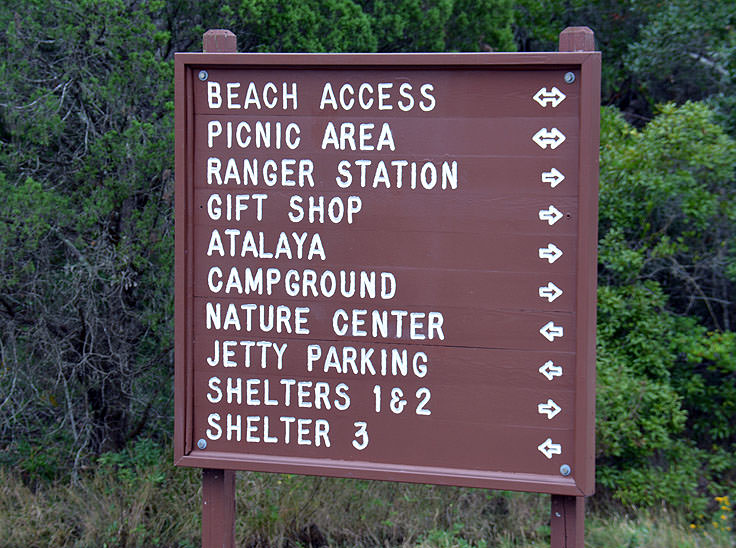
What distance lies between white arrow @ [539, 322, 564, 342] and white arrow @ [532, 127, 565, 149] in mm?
658

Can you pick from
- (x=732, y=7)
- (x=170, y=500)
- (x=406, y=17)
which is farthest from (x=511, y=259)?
(x=732, y=7)

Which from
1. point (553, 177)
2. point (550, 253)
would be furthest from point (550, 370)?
point (553, 177)

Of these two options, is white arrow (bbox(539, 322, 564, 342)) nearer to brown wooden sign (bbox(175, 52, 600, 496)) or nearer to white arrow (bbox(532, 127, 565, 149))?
brown wooden sign (bbox(175, 52, 600, 496))

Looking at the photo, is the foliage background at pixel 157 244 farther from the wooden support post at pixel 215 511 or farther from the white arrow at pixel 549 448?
the white arrow at pixel 549 448

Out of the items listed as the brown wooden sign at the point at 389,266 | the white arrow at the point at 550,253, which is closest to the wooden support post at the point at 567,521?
the brown wooden sign at the point at 389,266

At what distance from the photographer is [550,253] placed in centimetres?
288

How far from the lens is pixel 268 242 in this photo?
3092 mm

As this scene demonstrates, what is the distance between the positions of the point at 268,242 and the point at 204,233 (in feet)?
0.90

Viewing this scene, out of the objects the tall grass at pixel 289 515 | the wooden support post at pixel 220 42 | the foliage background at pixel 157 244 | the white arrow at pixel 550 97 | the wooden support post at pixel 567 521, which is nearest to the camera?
the white arrow at pixel 550 97

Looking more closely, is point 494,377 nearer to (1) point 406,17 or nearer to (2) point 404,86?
(2) point 404,86

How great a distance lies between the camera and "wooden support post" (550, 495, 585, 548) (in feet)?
9.79

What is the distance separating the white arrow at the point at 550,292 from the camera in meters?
2.88

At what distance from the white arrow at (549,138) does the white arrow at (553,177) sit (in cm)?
9

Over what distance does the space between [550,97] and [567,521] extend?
Answer: 63.3 inches
